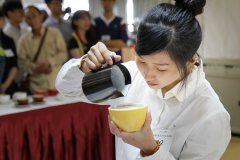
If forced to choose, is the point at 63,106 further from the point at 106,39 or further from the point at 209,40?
the point at 209,40

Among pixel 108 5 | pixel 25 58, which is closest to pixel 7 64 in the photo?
pixel 25 58

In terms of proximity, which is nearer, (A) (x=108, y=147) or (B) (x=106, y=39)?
(A) (x=108, y=147)

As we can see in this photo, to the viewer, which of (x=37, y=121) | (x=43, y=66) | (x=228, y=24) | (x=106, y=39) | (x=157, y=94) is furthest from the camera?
(x=228, y=24)

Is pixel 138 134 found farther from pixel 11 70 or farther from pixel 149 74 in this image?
pixel 11 70

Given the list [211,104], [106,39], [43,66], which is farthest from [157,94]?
[106,39]

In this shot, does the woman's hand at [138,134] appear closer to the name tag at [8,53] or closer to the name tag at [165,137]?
the name tag at [165,137]

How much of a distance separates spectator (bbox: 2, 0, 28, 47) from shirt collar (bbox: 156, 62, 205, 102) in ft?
7.83

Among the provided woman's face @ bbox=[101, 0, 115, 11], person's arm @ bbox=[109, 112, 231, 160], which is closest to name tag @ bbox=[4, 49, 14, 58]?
woman's face @ bbox=[101, 0, 115, 11]

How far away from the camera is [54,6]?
128 inches

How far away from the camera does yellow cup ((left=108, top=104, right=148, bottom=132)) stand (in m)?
0.68

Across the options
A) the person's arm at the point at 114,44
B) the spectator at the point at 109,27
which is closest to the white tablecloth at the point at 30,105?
the person's arm at the point at 114,44

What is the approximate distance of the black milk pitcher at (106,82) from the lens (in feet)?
2.54

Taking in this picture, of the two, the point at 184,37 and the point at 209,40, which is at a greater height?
the point at 184,37

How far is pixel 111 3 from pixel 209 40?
1.35m
